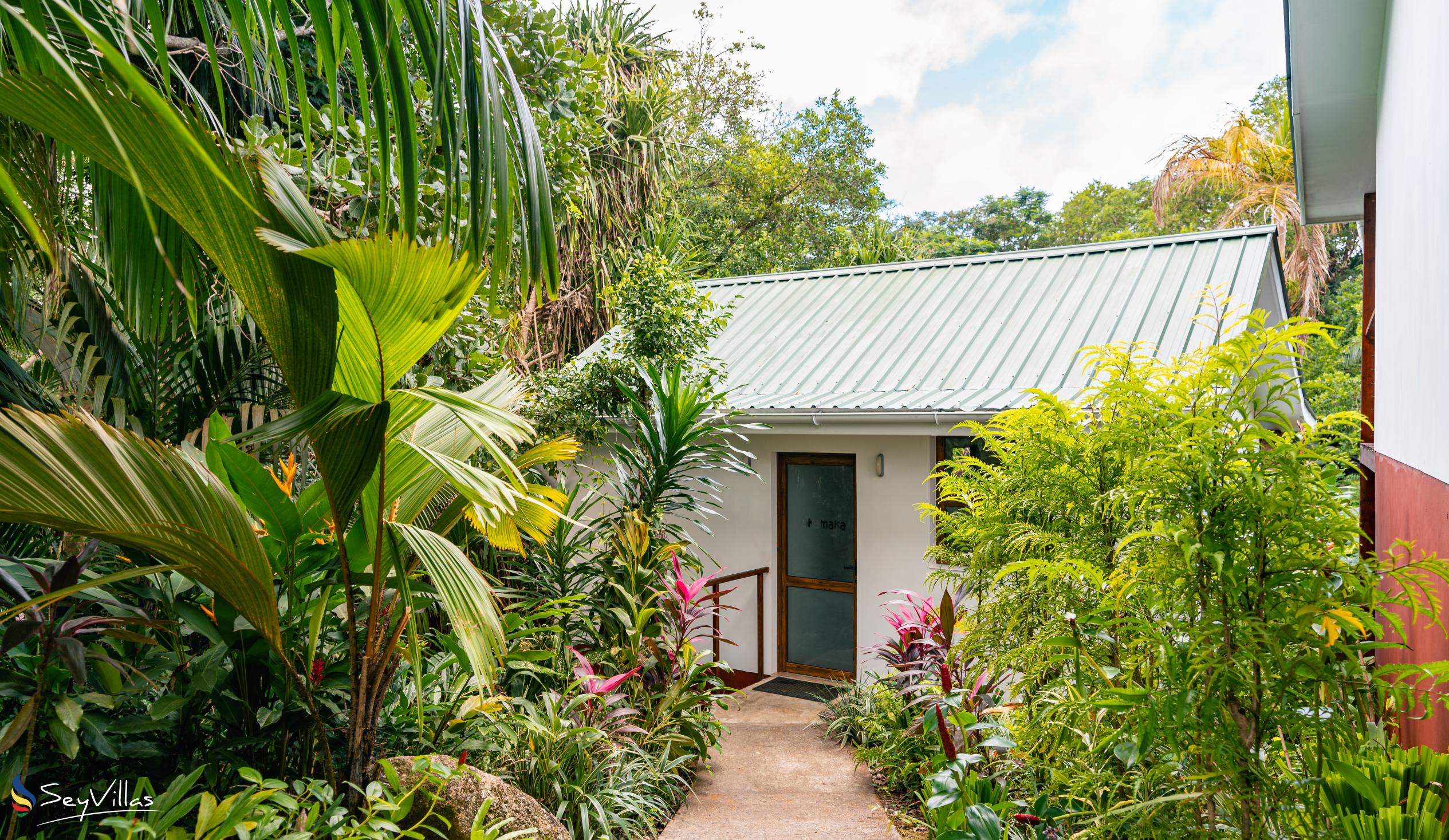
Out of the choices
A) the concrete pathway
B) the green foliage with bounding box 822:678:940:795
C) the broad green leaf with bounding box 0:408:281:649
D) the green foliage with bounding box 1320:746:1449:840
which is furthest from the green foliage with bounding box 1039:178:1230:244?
the broad green leaf with bounding box 0:408:281:649

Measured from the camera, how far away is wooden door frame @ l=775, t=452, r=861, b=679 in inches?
308

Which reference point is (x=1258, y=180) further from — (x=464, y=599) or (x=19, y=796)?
(x=19, y=796)

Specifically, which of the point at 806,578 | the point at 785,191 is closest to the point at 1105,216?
the point at 785,191

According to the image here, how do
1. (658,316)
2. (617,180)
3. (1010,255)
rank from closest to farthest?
(658,316)
(1010,255)
(617,180)

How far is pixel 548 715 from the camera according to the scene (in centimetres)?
468

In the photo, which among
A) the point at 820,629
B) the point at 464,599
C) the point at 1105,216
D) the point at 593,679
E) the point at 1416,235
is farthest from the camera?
the point at 1105,216

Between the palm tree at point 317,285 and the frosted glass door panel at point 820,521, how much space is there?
5223mm

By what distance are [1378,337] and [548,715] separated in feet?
16.0

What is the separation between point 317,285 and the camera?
236cm

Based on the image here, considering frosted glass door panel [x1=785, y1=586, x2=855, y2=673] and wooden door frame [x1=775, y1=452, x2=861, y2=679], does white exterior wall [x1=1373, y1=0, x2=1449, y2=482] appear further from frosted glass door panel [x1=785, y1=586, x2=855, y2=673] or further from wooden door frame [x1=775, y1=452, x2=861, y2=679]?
frosted glass door panel [x1=785, y1=586, x2=855, y2=673]

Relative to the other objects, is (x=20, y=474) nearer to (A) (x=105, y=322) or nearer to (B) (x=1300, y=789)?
(A) (x=105, y=322)

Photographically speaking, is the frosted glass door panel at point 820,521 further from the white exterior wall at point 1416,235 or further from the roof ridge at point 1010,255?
the white exterior wall at point 1416,235

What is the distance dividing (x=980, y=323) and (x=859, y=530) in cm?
225

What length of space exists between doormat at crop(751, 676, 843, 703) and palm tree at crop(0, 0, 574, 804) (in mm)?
4944
